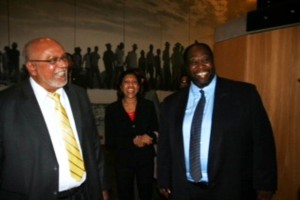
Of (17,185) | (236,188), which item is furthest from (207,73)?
(17,185)

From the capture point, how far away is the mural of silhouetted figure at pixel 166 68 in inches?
392

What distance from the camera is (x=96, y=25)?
9094 millimetres

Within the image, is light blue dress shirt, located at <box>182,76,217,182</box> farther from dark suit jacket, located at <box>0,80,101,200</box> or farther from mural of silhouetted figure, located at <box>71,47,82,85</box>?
mural of silhouetted figure, located at <box>71,47,82,85</box>

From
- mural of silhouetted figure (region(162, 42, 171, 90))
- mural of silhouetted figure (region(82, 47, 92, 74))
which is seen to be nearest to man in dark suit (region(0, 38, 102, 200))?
mural of silhouetted figure (region(82, 47, 92, 74))

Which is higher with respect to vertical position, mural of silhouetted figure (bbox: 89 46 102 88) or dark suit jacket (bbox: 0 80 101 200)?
mural of silhouetted figure (bbox: 89 46 102 88)

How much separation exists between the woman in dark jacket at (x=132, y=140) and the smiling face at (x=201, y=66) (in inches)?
48.8

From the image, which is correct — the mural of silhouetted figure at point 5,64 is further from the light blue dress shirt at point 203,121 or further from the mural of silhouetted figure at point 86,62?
the light blue dress shirt at point 203,121

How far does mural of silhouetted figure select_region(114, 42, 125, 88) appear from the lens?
360 inches

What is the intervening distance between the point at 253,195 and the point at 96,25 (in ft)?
25.4

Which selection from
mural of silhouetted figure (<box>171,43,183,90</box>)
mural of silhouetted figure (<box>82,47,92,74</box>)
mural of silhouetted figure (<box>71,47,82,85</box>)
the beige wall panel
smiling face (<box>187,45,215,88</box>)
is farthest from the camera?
mural of silhouetted figure (<box>171,43,183,90</box>)

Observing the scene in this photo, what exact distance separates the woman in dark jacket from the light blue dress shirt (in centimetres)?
107

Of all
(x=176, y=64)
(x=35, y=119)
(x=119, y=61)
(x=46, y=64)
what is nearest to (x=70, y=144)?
(x=35, y=119)

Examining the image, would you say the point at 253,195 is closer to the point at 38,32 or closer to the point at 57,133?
the point at 57,133

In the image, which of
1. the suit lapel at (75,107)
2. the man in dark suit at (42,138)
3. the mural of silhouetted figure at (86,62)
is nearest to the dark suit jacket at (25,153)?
the man in dark suit at (42,138)
